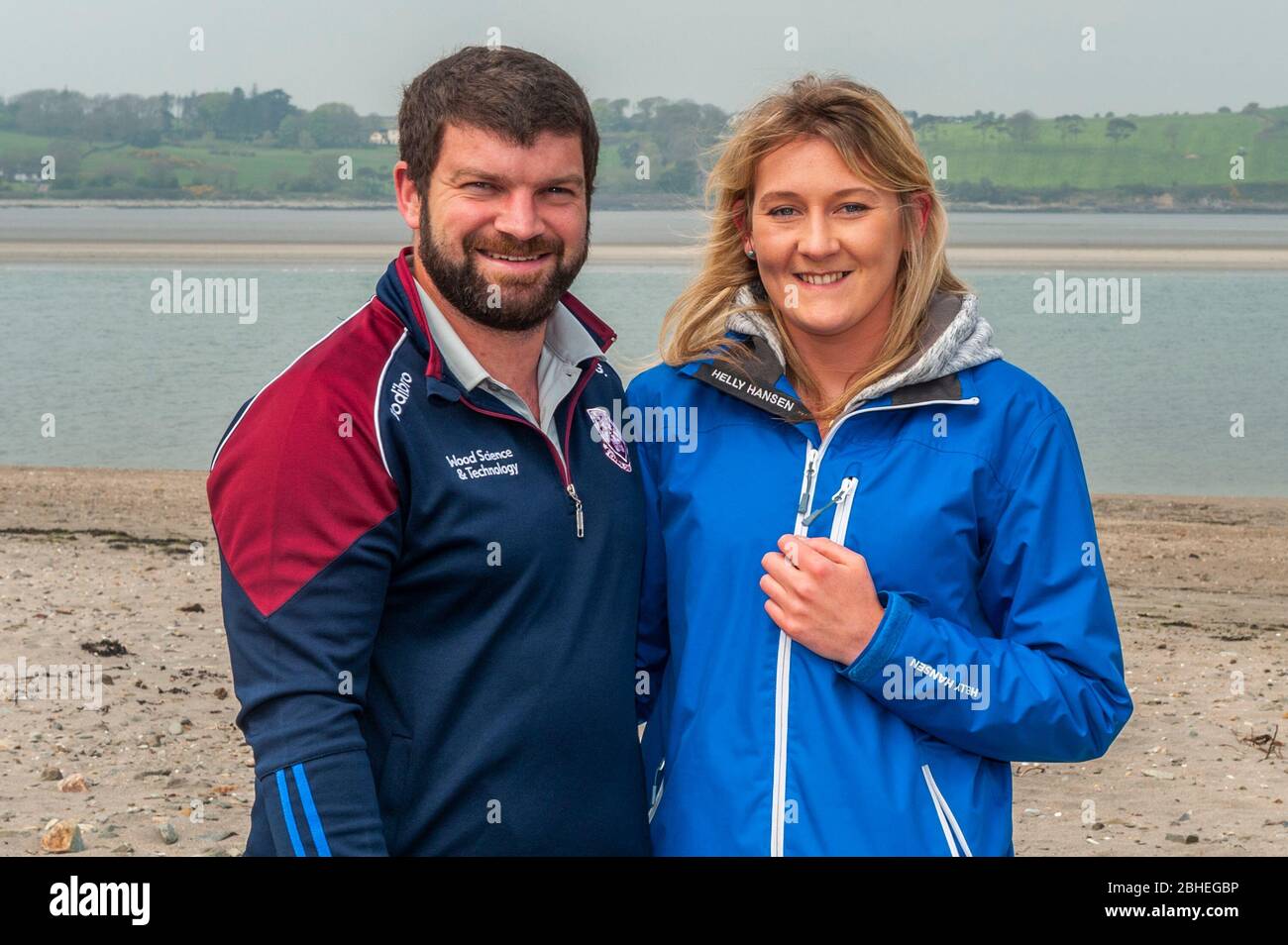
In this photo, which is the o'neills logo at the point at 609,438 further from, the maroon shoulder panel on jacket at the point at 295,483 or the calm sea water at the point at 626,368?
the calm sea water at the point at 626,368

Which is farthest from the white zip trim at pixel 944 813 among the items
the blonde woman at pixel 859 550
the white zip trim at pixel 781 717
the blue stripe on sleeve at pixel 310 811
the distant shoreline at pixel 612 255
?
the distant shoreline at pixel 612 255

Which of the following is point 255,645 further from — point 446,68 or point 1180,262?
point 1180,262

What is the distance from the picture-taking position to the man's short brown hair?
2.60 m

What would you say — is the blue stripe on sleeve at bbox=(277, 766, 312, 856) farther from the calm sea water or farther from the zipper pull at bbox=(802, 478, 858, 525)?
the calm sea water

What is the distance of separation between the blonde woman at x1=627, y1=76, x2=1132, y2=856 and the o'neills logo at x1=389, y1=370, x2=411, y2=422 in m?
0.60

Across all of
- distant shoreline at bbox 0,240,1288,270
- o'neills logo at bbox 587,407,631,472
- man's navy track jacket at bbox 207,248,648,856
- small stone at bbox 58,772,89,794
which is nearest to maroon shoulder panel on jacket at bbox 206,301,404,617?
man's navy track jacket at bbox 207,248,648,856

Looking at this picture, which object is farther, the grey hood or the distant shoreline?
the distant shoreline

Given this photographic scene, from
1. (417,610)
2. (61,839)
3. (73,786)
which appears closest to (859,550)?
(417,610)

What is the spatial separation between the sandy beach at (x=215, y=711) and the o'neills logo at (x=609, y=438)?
10.3 ft

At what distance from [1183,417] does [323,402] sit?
20.5 metres

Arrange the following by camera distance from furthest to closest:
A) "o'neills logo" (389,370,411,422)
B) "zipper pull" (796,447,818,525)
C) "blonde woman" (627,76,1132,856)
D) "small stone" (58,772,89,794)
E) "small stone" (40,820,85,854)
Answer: "small stone" (58,772,89,794) → "small stone" (40,820,85,854) → "zipper pull" (796,447,818,525) → "blonde woman" (627,76,1132,856) → "o'neills logo" (389,370,411,422)

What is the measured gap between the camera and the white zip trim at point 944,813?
2.58 m

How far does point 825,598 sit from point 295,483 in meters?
0.95

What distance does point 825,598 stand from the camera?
2510 mm
